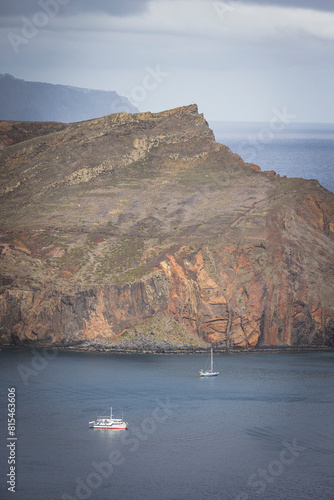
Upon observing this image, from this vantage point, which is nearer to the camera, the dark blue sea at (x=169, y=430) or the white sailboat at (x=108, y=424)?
the dark blue sea at (x=169, y=430)

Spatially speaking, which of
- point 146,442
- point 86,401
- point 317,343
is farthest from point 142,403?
point 317,343

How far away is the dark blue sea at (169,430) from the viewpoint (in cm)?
10069

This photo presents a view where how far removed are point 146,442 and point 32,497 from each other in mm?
23737

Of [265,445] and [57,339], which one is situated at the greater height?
[57,339]

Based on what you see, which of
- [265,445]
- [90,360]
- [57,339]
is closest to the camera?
[265,445]

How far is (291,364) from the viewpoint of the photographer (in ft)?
582

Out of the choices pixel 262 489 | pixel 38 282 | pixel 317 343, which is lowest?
pixel 262 489

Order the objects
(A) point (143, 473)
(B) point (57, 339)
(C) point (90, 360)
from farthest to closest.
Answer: (B) point (57, 339), (C) point (90, 360), (A) point (143, 473)

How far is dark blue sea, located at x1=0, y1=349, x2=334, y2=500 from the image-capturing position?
330ft

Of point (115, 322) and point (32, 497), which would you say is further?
point (115, 322)

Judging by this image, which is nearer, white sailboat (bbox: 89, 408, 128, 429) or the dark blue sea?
the dark blue sea

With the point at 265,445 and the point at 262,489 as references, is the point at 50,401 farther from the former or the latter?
the point at 262,489

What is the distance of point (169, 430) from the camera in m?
122

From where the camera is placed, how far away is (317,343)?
19688cm
